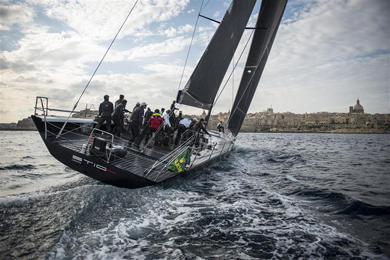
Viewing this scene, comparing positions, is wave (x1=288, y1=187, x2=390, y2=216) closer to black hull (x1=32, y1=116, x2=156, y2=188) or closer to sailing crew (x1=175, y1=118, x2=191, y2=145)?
black hull (x1=32, y1=116, x2=156, y2=188)

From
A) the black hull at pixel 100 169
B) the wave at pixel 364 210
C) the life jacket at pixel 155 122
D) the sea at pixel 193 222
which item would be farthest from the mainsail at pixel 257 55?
the black hull at pixel 100 169

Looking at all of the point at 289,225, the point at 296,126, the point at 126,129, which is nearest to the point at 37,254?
the point at 289,225

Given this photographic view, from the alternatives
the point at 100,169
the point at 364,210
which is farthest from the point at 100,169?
the point at 364,210

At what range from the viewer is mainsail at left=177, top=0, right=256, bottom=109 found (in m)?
9.36

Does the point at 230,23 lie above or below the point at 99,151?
above

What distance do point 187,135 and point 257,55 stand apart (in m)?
8.52

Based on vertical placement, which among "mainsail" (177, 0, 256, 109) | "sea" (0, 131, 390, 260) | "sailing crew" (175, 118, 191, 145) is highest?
"mainsail" (177, 0, 256, 109)

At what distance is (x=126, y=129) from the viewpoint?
11.3m

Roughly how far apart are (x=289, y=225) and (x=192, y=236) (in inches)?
77.3

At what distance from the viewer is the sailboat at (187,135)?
561cm

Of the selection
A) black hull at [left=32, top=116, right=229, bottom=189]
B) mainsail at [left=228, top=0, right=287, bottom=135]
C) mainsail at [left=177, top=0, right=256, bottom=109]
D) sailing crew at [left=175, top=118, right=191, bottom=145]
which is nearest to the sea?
black hull at [left=32, top=116, right=229, bottom=189]

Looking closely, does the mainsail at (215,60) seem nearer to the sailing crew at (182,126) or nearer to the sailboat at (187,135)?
the sailboat at (187,135)

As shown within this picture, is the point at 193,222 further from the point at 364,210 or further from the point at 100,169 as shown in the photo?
the point at 364,210

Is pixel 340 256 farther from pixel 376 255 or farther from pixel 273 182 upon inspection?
pixel 273 182
